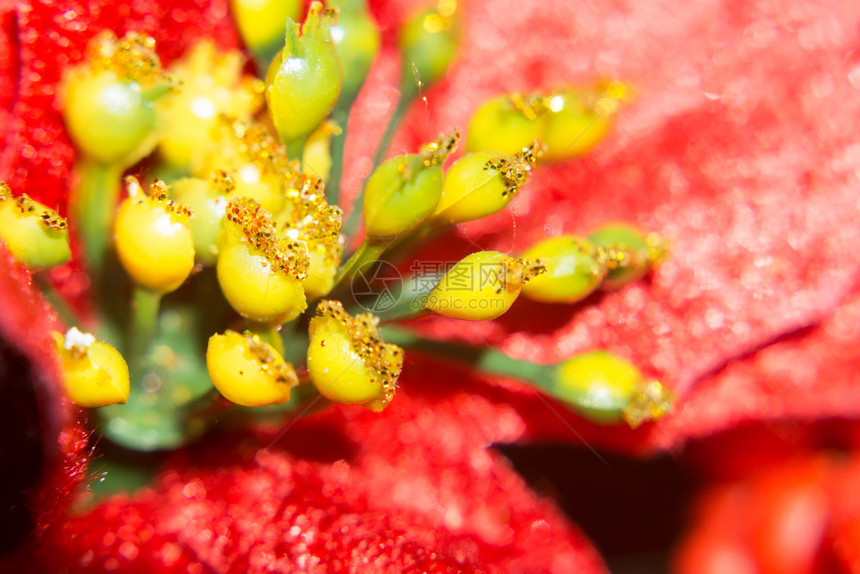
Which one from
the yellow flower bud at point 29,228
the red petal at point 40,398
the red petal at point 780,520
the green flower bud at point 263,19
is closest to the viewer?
the red petal at point 40,398

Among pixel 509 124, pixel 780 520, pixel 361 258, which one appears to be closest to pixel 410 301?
pixel 361 258

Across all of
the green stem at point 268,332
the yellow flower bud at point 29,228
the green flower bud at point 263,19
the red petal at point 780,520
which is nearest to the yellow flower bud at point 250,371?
the green stem at point 268,332

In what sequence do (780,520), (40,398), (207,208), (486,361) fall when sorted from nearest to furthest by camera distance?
1. (40,398)
2. (207,208)
3. (486,361)
4. (780,520)

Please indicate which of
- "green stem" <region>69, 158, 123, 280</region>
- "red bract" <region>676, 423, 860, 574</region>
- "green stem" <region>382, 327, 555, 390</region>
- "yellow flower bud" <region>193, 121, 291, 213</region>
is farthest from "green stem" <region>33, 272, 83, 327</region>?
"red bract" <region>676, 423, 860, 574</region>

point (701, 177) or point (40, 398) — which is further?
point (701, 177)

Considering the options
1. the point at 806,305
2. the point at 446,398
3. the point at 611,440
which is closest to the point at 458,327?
the point at 446,398

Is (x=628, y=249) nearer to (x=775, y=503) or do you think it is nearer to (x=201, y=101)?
(x=201, y=101)

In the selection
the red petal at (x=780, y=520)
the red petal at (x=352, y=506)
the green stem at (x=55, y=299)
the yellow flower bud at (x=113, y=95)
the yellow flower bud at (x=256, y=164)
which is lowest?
the red petal at (x=780, y=520)

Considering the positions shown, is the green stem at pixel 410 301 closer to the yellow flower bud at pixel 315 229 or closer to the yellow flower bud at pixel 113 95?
the yellow flower bud at pixel 315 229
